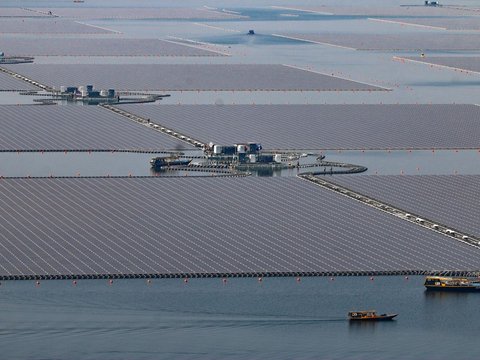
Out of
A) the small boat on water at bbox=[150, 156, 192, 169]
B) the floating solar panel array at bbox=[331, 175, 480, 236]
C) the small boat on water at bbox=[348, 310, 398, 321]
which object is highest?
the floating solar panel array at bbox=[331, 175, 480, 236]

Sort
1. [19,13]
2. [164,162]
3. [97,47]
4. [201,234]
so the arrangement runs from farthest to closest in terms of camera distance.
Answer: [19,13] < [97,47] < [164,162] < [201,234]

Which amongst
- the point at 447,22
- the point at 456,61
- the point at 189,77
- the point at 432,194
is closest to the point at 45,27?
the point at 447,22

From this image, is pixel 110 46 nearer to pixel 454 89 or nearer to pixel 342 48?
pixel 342 48

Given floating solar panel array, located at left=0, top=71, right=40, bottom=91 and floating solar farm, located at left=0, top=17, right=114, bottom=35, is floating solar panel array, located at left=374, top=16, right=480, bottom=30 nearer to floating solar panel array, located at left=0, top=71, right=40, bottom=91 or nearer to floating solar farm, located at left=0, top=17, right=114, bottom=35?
floating solar farm, located at left=0, top=17, right=114, bottom=35

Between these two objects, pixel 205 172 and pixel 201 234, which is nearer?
pixel 201 234

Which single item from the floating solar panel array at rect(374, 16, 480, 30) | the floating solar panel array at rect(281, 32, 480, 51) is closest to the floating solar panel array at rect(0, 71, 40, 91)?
the floating solar panel array at rect(281, 32, 480, 51)

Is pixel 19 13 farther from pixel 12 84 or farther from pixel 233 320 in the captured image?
pixel 233 320

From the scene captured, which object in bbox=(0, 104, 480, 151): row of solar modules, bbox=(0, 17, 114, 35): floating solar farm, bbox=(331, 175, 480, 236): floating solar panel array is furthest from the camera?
bbox=(0, 17, 114, 35): floating solar farm
